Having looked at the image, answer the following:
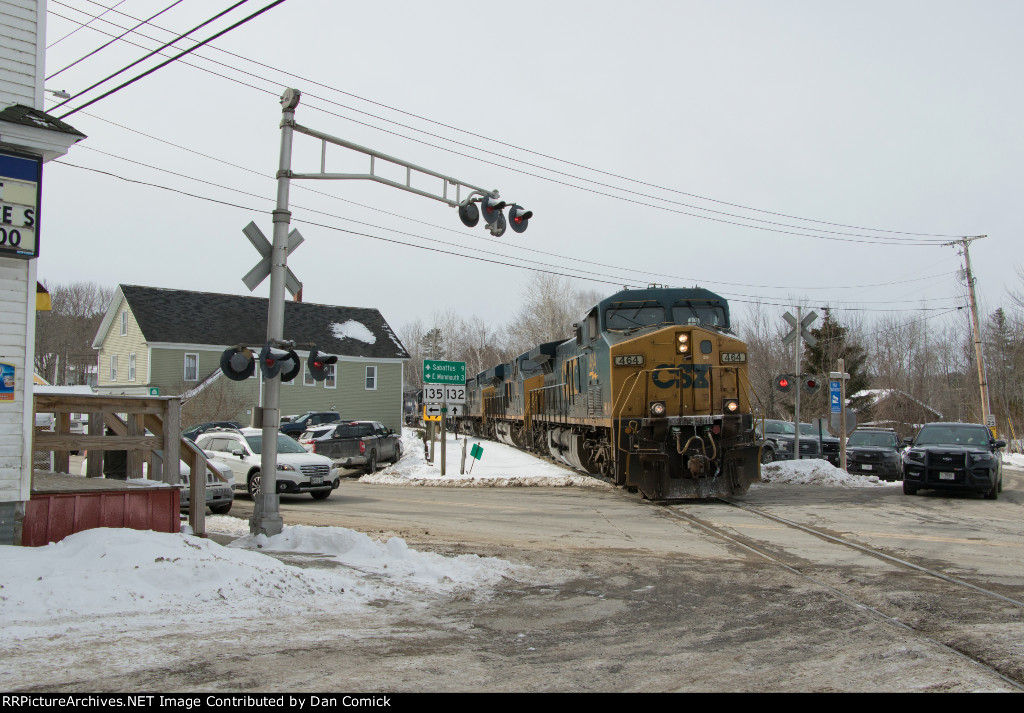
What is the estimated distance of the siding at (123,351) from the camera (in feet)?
131

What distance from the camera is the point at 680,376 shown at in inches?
588

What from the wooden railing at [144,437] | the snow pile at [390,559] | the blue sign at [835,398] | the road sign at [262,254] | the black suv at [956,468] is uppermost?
the road sign at [262,254]

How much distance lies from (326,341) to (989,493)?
35575mm

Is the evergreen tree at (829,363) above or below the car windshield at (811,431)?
above

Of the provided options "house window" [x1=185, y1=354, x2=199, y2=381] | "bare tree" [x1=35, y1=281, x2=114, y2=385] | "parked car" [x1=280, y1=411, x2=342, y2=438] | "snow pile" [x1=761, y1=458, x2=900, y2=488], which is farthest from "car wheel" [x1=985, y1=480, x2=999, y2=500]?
"bare tree" [x1=35, y1=281, x2=114, y2=385]

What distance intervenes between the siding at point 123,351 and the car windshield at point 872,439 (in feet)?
104

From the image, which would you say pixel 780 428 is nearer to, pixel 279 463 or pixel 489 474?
pixel 489 474

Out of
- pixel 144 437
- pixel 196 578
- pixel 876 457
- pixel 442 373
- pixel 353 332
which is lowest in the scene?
pixel 196 578

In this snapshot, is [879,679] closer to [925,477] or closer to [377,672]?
[377,672]

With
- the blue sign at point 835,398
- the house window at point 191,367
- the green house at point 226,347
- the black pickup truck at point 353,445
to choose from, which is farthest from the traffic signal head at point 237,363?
the house window at point 191,367

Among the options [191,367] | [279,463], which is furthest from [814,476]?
[191,367]

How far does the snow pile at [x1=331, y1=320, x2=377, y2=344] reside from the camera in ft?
152

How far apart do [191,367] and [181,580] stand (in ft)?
119

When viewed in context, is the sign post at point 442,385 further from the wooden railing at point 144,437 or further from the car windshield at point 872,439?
the car windshield at point 872,439
